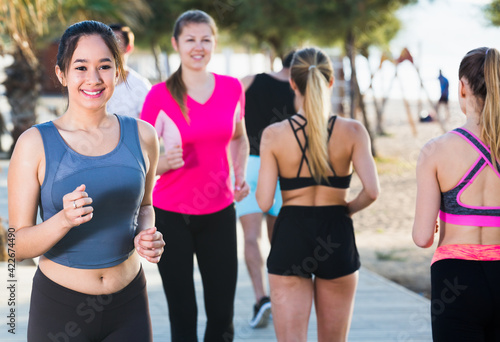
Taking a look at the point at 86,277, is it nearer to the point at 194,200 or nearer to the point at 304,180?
the point at 304,180

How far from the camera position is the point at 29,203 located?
7.39 feet

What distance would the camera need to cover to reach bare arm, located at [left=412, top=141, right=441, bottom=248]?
2562mm

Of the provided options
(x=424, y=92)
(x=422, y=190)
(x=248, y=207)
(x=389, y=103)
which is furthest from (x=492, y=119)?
(x=389, y=103)

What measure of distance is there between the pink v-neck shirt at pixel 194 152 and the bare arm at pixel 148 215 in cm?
99

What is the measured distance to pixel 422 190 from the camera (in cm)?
259

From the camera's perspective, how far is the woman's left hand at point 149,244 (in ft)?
7.74

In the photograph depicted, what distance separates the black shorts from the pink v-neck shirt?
0.56 m

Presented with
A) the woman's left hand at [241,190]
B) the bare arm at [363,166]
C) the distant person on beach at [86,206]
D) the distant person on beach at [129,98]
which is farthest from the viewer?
the distant person on beach at [129,98]

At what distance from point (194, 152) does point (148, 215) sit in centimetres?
113

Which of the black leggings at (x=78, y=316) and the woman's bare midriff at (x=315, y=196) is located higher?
the woman's bare midriff at (x=315, y=196)

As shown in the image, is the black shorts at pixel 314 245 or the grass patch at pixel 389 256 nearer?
the black shorts at pixel 314 245

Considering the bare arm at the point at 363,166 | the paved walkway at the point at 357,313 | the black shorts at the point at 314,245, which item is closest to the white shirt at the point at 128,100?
the black shorts at the point at 314,245

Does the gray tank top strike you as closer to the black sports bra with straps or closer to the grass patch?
the black sports bra with straps

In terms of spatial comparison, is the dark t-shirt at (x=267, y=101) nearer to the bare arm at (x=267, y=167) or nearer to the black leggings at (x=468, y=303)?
the bare arm at (x=267, y=167)
